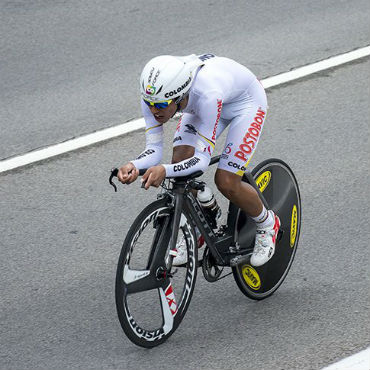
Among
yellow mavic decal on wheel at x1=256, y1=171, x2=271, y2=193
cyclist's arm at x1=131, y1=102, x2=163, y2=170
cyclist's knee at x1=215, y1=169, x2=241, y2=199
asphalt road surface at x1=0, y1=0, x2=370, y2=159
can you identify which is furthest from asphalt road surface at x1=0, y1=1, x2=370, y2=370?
cyclist's arm at x1=131, y1=102, x2=163, y2=170

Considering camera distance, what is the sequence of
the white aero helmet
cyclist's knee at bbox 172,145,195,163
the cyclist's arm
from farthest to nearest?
1. cyclist's knee at bbox 172,145,195,163
2. the cyclist's arm
3. the white aero helmet

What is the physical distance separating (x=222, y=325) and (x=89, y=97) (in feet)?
13.6

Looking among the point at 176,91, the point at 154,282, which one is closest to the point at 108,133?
the point at 154,282

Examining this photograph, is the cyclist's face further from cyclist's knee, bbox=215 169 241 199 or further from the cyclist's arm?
cyclist's knee, bbox=215 169 241 199

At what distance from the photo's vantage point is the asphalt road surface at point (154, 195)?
226 inches

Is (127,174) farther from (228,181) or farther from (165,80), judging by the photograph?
(228,181)

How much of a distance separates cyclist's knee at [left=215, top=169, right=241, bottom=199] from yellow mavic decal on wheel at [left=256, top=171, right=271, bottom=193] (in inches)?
18.2

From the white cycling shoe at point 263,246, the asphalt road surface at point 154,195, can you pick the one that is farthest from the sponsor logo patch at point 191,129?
the asphalt road surface at point 154,195

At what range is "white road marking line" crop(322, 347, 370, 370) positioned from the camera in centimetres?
543

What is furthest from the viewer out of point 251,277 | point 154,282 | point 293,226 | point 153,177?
point 293,226

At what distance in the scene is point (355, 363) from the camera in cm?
547

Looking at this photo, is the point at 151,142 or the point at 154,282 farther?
the point at 151,142

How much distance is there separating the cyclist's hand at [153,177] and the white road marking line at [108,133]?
3.21m

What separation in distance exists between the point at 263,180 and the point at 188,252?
895 millimetres
